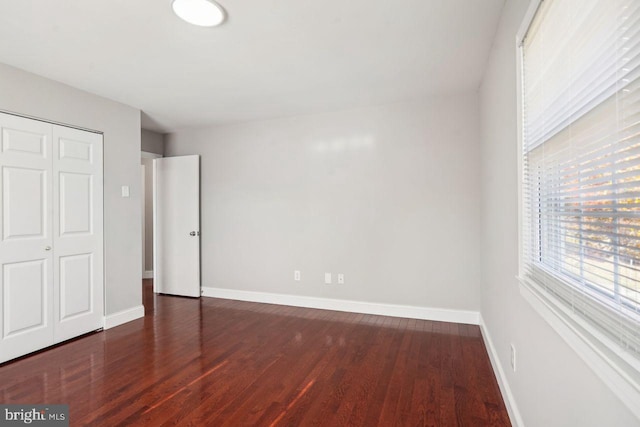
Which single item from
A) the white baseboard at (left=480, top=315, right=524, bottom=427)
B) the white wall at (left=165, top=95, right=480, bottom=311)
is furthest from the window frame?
the white wall at (left=165, top=95, right=480, bottom=311)

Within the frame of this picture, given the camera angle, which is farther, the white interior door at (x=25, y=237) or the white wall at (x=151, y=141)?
the white wall at (x=151, y=141)

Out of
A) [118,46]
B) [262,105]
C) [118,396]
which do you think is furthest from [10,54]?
[118,396]

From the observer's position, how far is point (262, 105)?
3799 millimetres

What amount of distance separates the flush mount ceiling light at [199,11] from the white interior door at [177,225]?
286cm

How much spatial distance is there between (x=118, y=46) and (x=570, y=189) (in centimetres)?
303

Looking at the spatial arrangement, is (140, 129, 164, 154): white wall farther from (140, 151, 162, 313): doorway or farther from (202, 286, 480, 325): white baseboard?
(202, 286, 480, 325): white baseboard

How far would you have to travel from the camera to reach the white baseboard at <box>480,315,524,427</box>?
175 centimetres

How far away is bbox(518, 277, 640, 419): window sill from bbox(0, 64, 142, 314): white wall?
3.98m

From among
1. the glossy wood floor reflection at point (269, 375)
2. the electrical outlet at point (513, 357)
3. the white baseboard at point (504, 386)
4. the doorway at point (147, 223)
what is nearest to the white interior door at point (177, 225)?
the glossy wood floor reflection at point (269, 375)

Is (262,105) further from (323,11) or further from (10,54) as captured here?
(10,54)

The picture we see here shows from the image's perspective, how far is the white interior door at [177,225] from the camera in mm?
4715

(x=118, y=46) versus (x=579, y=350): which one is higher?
(x=118, y=46)

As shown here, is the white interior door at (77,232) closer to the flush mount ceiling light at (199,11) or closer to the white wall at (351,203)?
the white wall at (351,203)

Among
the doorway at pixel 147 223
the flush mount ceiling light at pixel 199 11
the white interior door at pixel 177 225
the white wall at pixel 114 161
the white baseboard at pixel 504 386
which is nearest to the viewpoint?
the white baseboard at pixel 504 386
